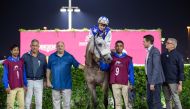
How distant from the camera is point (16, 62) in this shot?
870cm

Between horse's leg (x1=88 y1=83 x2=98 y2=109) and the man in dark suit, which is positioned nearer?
the man in dark suit

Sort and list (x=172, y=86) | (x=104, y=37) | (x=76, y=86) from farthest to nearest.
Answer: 1. (x=76, y=86)
2. (x=172, y=86)
3. (x=104, y=37)

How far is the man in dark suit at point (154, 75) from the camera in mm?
8133

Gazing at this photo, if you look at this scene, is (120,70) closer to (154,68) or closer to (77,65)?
(154,68)

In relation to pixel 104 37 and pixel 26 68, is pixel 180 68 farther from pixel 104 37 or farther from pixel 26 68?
Answer: pixel 26 68

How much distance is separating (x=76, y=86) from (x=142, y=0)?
50.6 feet

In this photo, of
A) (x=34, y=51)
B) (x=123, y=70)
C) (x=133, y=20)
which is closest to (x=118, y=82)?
(x=123, y=70)

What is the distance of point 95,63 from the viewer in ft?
27.0

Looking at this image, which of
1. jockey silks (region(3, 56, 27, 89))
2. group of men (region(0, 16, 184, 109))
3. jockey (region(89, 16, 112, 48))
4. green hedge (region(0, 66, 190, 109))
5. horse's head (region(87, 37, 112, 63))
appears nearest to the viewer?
horse's head (region(87, 37, 112, 63))

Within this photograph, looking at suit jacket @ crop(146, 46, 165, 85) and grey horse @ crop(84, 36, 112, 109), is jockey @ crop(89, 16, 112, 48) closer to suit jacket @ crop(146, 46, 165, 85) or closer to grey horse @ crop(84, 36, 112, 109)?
grey horse @ crop(84, 36, 112, 109)

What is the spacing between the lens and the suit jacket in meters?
8.13

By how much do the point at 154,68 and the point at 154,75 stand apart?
14cm

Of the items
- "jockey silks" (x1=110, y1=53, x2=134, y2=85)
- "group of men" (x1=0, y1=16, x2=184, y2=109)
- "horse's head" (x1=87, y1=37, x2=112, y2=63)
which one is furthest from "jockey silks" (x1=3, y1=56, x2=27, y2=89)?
"jockey silks" (x1=110, y1=53, x2=134, y2=85)

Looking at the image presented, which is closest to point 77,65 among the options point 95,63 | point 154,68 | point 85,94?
point 95,63
